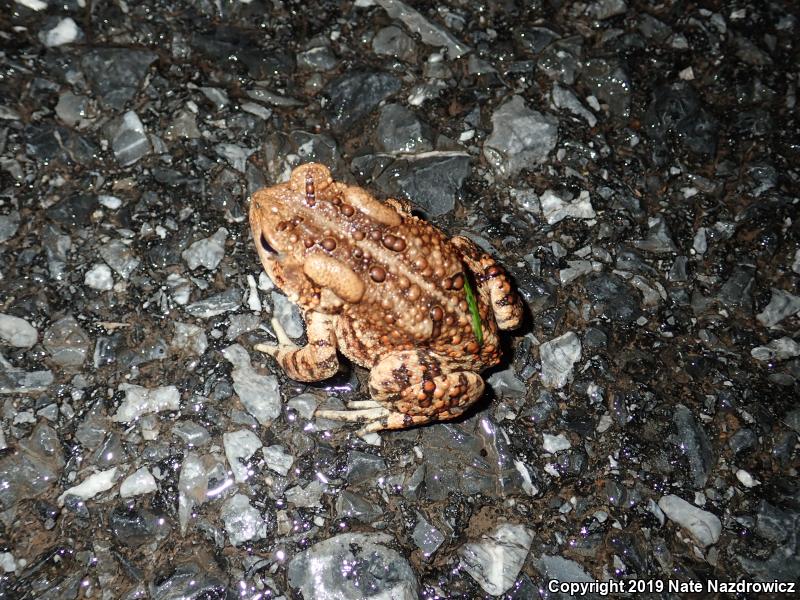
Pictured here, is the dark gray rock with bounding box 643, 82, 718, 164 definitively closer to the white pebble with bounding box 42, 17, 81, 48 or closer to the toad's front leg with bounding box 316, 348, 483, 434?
the toad's front leg with bounding box 316, 348, 483, 434

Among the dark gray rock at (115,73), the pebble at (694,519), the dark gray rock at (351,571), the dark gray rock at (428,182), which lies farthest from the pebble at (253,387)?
the pebble at (694,519)

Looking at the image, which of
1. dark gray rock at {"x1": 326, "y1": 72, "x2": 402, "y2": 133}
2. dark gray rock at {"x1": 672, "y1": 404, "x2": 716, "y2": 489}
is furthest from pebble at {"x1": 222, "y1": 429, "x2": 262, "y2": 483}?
dark gray rock at {"x1": 672, "y1": 404, "x2": 716, "y2": 489}

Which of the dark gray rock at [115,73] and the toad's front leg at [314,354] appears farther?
the dark gray rock at [115,73]

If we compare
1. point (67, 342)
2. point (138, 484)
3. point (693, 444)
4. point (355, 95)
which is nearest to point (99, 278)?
point (67, 342)

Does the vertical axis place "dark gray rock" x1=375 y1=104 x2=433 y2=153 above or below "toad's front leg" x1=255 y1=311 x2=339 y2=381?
above

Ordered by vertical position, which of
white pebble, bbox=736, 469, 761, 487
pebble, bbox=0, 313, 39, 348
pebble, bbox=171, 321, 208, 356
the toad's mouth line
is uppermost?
the toad's mouth line

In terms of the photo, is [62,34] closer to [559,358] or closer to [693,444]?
[559,358]

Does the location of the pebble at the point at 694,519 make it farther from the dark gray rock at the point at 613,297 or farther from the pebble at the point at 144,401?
the pebble at the point at 144,401
